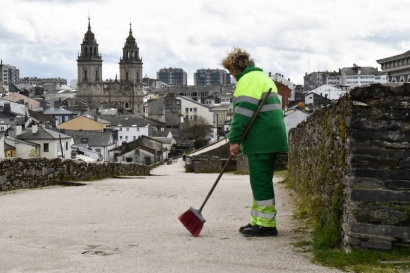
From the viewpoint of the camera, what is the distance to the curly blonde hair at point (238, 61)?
8.64 m

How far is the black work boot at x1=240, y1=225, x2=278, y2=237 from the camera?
8.33 metres

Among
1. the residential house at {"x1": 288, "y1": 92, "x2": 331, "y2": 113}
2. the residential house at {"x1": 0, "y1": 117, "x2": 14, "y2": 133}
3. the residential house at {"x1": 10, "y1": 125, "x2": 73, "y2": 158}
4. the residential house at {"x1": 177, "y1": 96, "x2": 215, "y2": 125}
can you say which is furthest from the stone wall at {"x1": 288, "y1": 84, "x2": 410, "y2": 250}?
the residential house at {"x1": 177, "y1": 96, "x2": 215, "y2": 125}

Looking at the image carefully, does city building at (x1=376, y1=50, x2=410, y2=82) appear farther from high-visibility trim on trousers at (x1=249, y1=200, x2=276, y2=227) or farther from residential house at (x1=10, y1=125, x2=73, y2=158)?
high-visibility trim on trousers at (x1=249, y1=200, x2=276, y2=227)

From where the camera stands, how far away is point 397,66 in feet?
229

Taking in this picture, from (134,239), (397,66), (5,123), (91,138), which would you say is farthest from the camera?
(91,138)

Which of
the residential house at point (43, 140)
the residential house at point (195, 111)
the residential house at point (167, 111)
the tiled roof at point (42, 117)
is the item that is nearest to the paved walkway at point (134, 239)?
the residential house at point (43, 140)

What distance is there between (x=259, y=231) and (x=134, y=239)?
56.8 inches

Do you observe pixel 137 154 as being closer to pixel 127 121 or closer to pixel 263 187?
pixel 127 121

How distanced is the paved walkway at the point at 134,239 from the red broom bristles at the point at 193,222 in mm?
111

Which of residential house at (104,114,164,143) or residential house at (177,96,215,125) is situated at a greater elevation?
residential house at (177,96,215,125)

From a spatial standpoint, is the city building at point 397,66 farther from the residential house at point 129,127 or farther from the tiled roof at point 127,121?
the tiled roof at point 127,121

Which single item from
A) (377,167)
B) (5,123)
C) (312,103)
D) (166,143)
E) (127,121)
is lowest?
(166,143)

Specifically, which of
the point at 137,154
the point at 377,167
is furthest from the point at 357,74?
the point at 377,167

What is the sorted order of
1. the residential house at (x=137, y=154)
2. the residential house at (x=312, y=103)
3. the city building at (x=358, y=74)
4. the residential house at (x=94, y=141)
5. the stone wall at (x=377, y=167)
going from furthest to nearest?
1. the city building at (x=358, y=74)
2. the residential house at (x=94, y=141)
3. the residential house at (x=137, y=154)
4. the residential house at (x=312, y=103)
5. the stone wall at (x=377, y=167)
